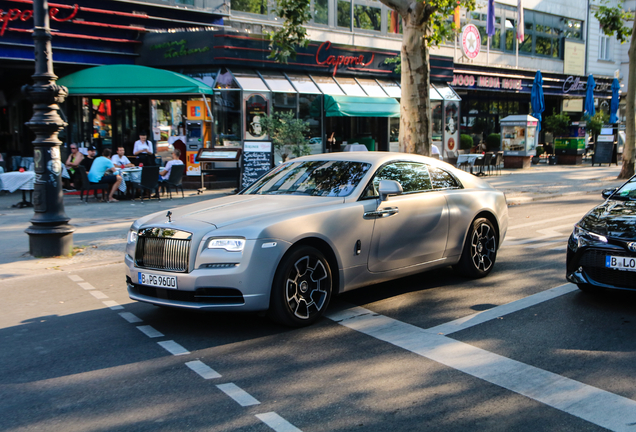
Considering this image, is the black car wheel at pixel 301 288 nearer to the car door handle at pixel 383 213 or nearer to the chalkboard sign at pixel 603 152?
the car door handle at pixel 383 213

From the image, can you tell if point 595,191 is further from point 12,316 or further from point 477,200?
point 12,316

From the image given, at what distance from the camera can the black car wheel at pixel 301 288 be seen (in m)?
5.50

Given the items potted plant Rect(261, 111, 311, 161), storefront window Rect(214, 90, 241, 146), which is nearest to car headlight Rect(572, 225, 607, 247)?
potted plant Rect(261, 111, 311, 161)

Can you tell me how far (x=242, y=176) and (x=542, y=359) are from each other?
1203cm

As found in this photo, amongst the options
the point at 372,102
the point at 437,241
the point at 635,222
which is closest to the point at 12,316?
the point at 437,241

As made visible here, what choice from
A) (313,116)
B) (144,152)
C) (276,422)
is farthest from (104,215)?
(313,116)

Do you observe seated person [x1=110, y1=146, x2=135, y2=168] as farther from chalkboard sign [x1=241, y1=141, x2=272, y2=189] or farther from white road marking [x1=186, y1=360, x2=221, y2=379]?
white road marking [x1=186, y1=360, x2=221, y2=379]

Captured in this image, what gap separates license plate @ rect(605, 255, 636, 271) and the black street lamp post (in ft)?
24.4

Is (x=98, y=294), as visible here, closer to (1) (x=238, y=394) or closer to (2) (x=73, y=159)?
(1) (x=238, y=394)

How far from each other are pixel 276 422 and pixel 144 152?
15412 mm

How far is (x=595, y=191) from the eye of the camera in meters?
18.4

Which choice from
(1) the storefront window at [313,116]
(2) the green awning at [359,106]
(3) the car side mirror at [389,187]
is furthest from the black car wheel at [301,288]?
(2) the green awning at [359,106]

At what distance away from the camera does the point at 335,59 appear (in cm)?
2325

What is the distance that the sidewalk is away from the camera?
9.14m
